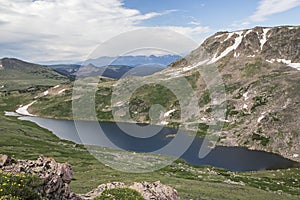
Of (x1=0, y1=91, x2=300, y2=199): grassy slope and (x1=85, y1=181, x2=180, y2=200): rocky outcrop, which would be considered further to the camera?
(x1=0, y1=91, x2=300, y2=199): grassy slope

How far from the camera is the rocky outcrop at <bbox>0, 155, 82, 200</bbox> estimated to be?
20562 millimetres

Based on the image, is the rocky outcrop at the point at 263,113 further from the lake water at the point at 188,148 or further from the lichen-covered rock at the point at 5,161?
the lichen-covered rock at the point at 5,161

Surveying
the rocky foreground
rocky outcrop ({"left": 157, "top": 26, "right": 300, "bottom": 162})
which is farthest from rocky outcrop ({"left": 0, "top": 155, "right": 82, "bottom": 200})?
rocky outcrop ({"left": 157, "top": 26, "right": 300, "bottom": 162})

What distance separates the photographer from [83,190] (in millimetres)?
45938

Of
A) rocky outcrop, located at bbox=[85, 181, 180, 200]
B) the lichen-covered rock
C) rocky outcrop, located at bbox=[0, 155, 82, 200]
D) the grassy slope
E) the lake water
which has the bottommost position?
the lake water

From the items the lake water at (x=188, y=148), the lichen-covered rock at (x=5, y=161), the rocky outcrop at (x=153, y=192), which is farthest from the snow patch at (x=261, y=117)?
the lichen-covered rock at (x=5, y=161)

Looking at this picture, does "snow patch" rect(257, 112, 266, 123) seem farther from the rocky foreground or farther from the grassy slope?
the rocky foreground

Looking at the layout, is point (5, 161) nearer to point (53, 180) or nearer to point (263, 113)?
point (53, 180)

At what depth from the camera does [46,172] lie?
21.9m

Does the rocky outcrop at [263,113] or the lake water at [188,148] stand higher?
the rocky outcrop at [263,113]

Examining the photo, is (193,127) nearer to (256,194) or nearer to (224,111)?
(224,111)

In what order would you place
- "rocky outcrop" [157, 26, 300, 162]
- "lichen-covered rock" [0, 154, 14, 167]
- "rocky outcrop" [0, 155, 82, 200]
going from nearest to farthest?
"rocky outcrop" [0, 155, 82, 200]
"lichen-covered rock" [0, 154, 14, 167]
"rocky outcrop" [157, 26, 300, 162]

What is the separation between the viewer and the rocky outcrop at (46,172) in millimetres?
20562

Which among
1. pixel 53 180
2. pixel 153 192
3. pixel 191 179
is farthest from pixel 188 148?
pixel 53 180
